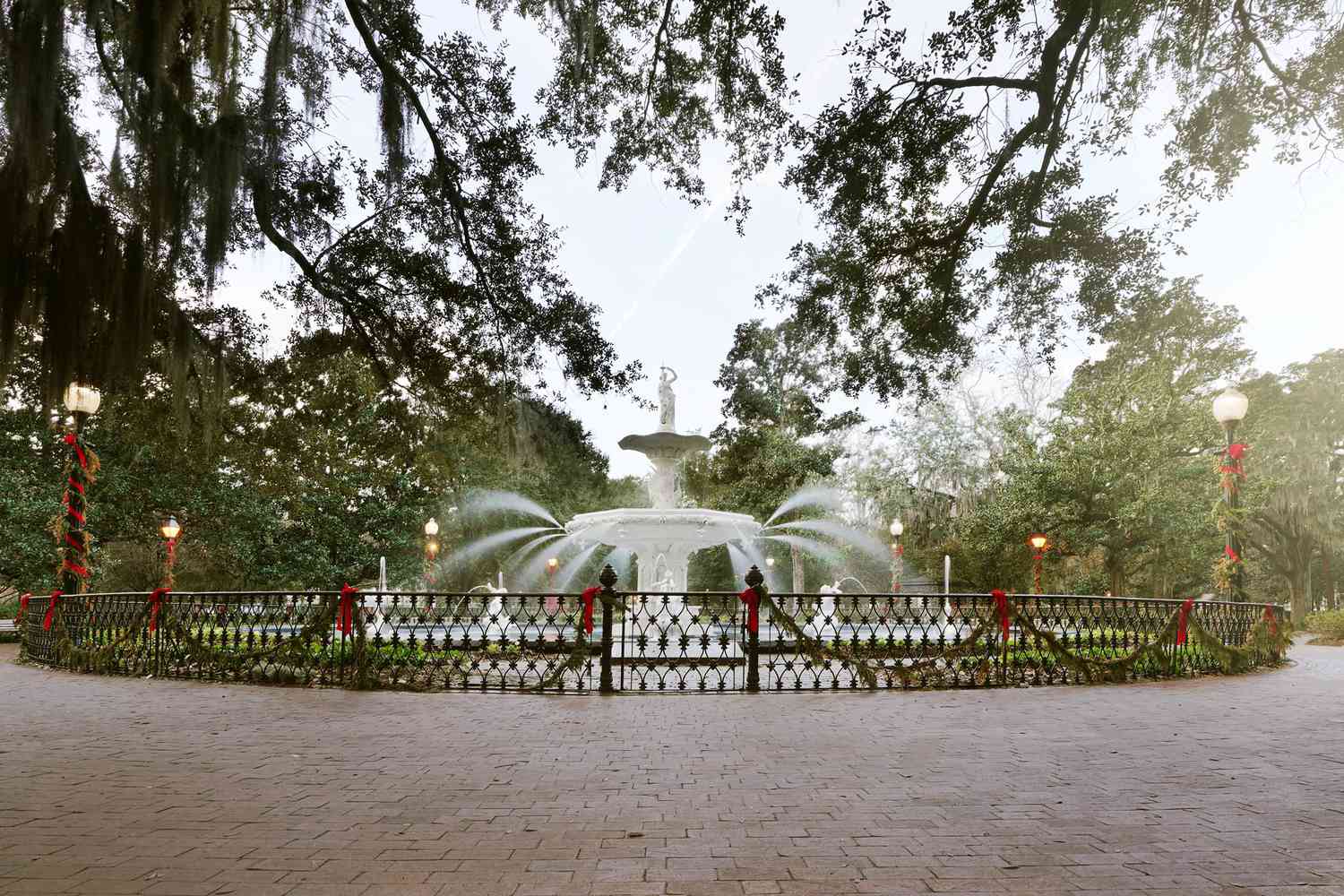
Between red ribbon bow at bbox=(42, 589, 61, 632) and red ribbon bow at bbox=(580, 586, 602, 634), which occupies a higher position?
red ribbon bow at bbox=(580, 586, 602, 634)

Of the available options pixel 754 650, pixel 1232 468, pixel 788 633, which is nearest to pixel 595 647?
pixel 754 650

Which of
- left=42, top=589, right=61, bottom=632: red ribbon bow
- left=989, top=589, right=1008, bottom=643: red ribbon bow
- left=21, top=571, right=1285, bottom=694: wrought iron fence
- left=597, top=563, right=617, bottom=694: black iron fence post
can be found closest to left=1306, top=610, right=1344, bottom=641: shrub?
left=21, top=571, right=1285, bottom=694: wrought iron fence

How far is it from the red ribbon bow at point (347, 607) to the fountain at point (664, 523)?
5.50 m

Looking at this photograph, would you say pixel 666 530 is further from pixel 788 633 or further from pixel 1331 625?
pixel 1331 625

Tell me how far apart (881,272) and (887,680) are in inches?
196

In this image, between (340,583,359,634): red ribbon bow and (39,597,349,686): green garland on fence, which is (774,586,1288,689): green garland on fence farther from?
(39,597,349,686): green garland on fence

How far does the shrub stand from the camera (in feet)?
64.7

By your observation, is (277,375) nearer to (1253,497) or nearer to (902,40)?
(902,40)

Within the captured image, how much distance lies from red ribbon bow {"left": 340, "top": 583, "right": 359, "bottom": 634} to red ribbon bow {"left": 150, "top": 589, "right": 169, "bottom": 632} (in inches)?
105

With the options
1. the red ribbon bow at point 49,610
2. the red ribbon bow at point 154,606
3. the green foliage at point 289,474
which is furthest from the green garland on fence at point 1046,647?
the red ribbon bow at point 49,610

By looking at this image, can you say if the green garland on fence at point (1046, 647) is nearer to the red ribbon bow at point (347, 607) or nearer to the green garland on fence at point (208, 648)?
the red ribbon bow at point (347, 607)

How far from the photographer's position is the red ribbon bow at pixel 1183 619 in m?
10.9

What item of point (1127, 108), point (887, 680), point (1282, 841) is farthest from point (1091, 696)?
point (1127, 108)

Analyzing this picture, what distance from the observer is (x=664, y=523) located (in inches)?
592
